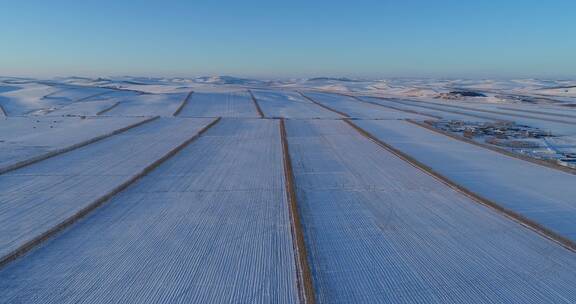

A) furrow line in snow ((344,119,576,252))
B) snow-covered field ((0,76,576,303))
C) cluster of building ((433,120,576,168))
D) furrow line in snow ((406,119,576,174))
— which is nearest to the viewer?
snow-covered field ((0,76,576,303))

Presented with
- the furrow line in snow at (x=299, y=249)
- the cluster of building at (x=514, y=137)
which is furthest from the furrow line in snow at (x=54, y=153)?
the cluster of building at (x=514, y=137)

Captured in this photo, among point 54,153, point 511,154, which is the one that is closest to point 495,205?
point 511,154

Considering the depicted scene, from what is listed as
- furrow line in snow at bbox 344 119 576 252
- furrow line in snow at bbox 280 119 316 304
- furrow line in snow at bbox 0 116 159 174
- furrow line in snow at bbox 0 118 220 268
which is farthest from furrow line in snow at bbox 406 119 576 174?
furrow line in snow at bbox 0 116 159 174

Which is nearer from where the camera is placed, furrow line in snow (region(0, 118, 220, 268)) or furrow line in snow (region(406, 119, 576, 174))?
furrow line in snow (region(0, 118, 220, 268))

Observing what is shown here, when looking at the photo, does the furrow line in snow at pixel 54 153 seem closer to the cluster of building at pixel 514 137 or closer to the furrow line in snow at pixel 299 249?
the furrow line in snow at pixel 299 249

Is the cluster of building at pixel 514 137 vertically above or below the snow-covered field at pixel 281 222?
above

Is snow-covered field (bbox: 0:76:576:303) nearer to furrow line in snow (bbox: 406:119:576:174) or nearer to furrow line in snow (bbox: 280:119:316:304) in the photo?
furrow line in snow (bbox: 280:119:316:304)

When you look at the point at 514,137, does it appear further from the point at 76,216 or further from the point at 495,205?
the point at 76,216

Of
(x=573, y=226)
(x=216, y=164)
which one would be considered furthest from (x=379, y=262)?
(x=216, y=164)

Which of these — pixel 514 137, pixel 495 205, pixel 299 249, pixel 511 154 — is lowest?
pixel 299 249
